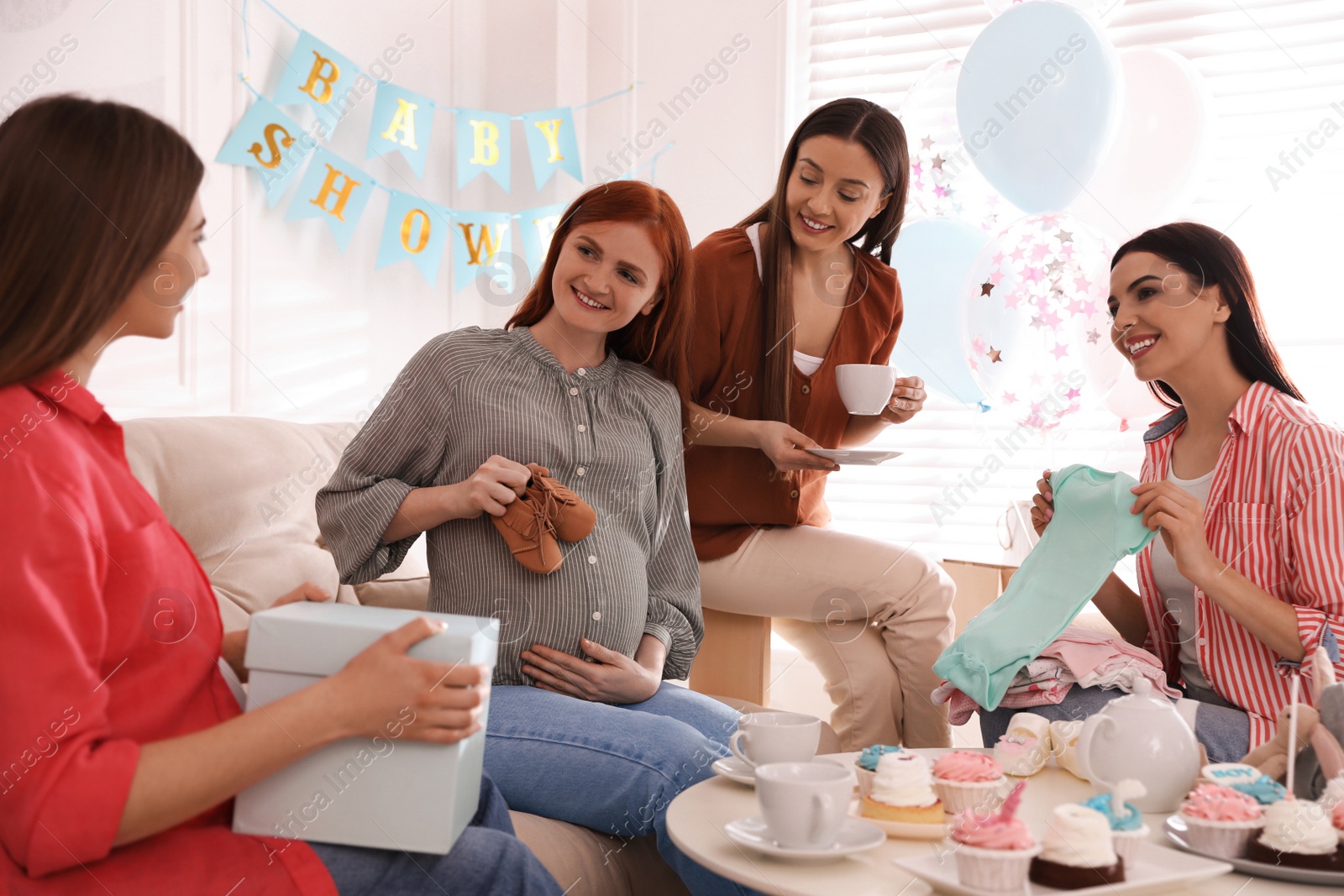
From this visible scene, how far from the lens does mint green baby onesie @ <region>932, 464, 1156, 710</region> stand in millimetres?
1687

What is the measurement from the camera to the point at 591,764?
143 centimetres

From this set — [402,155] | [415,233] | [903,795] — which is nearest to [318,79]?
[402,155]

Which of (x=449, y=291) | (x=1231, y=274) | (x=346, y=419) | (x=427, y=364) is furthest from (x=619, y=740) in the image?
(x=449, y=291)

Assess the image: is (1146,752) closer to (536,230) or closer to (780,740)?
(780,740)

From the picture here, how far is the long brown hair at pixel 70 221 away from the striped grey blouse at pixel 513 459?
707 millimetres

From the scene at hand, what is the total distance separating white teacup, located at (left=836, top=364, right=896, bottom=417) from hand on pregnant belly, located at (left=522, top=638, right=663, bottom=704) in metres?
0.74

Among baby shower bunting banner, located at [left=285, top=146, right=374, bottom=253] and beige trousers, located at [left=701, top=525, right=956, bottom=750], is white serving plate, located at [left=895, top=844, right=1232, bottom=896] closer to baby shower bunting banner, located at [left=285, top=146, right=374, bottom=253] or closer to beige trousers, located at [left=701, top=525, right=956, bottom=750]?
beige trousers, located at [left=701, top=525, right=956, bottom=750]

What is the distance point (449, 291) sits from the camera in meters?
3.69

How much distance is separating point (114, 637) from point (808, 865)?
661 millimetres

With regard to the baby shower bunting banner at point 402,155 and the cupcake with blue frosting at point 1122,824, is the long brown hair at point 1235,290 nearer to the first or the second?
the cupcake with blue frosting at point 1122,824

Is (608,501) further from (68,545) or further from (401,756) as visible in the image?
(68,545)

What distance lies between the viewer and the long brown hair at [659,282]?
5.82ft

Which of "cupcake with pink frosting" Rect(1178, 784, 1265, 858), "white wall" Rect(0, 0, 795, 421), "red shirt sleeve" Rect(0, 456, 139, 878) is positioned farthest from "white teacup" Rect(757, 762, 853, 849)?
"white wall" Rect(0, 0, 795, 421)

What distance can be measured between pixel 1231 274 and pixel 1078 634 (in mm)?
687
